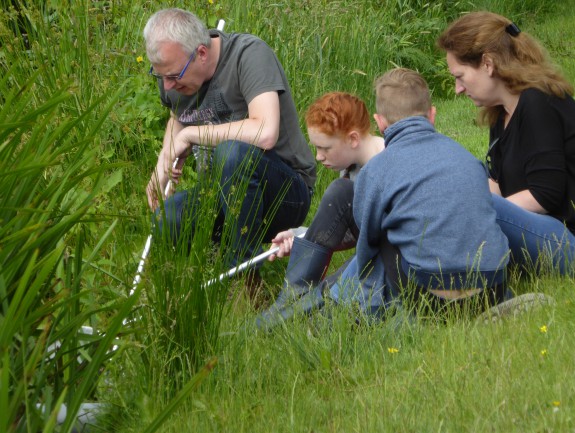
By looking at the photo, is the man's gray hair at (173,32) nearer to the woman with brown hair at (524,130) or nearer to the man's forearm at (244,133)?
the man's forearm at (244,133)

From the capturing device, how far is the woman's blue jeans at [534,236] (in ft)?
11.9

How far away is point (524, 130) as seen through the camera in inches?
152

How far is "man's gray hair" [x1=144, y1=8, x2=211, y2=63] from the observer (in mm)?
4414

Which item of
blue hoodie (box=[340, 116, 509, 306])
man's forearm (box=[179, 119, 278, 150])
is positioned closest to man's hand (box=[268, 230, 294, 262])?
man's forearm (box=[179, 119, 278, 150])

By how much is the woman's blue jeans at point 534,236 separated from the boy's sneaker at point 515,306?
1.08 feet

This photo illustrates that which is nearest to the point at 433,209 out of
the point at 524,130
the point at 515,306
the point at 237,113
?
the point at 515,306

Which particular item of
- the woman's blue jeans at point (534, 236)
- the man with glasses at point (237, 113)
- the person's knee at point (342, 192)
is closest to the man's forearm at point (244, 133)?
the man with glasses at point (237, 113)

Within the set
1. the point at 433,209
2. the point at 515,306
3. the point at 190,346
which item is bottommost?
the point at 515,306

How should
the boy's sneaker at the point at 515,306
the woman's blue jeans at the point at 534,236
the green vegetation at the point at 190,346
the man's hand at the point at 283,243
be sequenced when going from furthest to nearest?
1. the man's hand at the point at 283,243
2. the woman's blue jeans at the point at 534,236
3. the boy's sneaker at the point at 515,306
4. the green vegetation at the point at 190,346

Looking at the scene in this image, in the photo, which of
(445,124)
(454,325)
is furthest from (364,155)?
(445,124)

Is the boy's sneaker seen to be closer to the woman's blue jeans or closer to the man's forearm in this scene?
the woman's blue jeans

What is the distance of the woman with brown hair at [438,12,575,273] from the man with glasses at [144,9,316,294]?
871 millimetres

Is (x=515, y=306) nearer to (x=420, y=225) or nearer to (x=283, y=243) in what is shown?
(x=420, y=225)

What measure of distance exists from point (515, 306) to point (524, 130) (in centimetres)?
83
